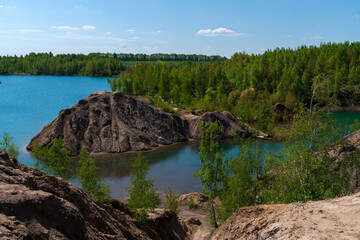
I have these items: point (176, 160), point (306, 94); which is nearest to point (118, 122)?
point (176, 160)

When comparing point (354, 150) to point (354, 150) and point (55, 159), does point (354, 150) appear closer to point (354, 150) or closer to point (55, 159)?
point (354, 150)

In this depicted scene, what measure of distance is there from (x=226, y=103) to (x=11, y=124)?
213 feet

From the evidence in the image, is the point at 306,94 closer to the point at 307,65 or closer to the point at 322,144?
the point at 307,65

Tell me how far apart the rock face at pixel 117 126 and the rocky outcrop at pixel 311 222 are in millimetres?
50392

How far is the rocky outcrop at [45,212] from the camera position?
1309 centimetres

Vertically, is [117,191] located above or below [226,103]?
below

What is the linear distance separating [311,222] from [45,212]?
12.6 metres

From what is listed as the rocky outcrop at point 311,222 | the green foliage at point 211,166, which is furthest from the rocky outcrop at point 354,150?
the rocky outcrop at point 311,222

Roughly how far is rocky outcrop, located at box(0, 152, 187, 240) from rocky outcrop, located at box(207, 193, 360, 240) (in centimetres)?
846

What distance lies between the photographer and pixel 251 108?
9531 centimetres

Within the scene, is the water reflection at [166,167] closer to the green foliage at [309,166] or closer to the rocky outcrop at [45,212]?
the green foliage at [309,166]

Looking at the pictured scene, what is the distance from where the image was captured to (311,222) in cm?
1382

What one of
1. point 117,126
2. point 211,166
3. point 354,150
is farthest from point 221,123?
point 211,166

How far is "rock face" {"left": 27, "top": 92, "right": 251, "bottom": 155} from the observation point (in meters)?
64.6
